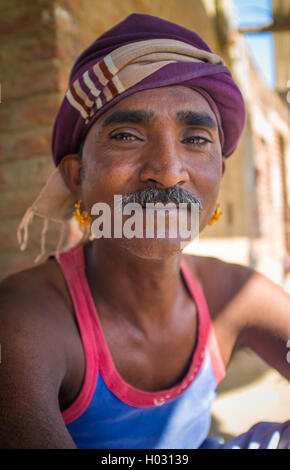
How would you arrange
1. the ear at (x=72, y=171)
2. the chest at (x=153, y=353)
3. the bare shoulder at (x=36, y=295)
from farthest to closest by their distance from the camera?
1. the ear at (x=72, y=171)
2. the chest at (x=153, y=353)
3. the bare shoulder at (x=36, y=295)

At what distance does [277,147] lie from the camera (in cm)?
796

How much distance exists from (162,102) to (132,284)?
0.63 metres

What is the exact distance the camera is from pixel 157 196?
1.16 m

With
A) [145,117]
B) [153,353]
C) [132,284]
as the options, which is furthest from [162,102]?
[153,353]

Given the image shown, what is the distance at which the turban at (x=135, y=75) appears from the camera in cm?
125

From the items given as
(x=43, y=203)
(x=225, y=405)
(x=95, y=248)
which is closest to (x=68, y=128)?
(x=43, y=203)

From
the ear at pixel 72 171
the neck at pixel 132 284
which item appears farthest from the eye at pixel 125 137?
the neck at pixel 132 284

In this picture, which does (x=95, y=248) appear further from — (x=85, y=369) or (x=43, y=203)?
(x=85, y=369)

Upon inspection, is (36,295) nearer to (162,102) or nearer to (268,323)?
(162,102)

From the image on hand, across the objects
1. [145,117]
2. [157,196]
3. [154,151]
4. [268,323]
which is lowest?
[268,323]

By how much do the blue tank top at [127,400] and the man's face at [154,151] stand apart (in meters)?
0.28

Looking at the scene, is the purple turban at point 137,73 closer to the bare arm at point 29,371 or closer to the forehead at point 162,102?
the forehead at point 162,102
